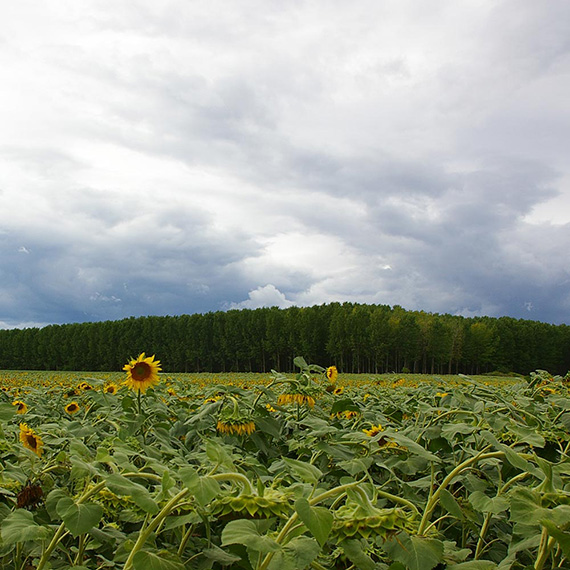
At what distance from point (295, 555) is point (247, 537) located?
13 cm

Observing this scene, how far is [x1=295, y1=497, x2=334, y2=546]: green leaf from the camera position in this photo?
815 mm

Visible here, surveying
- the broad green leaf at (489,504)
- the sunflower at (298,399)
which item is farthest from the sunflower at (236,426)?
the broad green leaf at (489,504)

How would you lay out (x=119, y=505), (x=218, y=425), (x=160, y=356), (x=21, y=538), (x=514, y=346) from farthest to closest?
1. (x=160, y=356)
2. (x=514, y=346)
3. (x=218, y=425)
4. (x=119, y=505)
5. (x=21, y=538)

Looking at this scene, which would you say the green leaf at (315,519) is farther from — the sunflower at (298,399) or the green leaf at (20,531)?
the sunflower at (298,399)

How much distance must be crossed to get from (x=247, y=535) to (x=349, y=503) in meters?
0.25

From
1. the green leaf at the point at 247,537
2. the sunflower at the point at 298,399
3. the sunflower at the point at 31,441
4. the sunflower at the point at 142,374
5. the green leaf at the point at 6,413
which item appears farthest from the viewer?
the sunflower at the point at 142,374

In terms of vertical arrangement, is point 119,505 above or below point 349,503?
below

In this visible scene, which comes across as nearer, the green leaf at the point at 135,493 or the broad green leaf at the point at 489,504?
the green leaf at the point at 135,493

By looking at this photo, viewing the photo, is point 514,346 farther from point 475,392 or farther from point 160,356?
point 475,392

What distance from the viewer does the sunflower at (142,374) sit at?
9.69 feet

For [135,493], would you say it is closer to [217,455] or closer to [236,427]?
[217,455]

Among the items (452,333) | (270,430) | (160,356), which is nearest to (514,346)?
(452,333)

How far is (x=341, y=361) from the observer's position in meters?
69.2

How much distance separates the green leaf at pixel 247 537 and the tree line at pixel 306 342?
2562 inches
